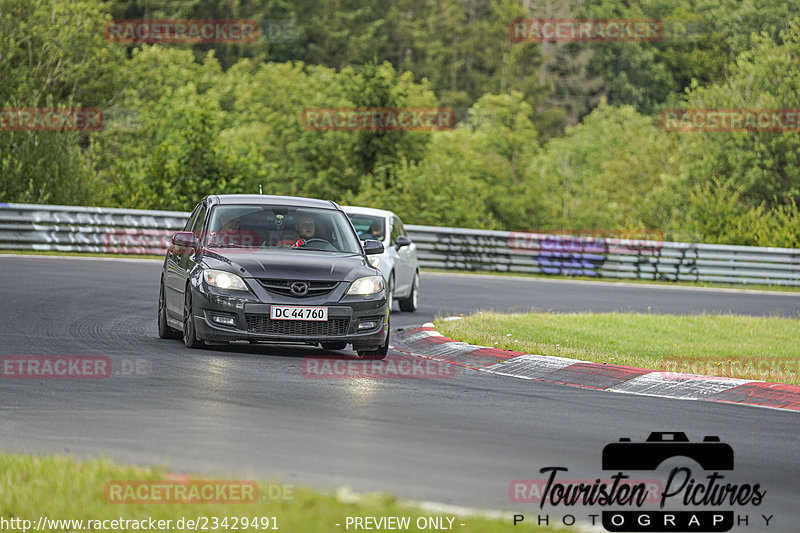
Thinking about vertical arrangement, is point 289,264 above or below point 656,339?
above

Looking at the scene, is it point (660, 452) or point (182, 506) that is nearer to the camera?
point (182, 506)

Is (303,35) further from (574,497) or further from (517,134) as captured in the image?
(574,497)

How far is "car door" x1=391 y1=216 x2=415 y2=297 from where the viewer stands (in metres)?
21.0

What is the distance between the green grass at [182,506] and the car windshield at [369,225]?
13946mm

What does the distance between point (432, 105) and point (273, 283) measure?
72.5 m

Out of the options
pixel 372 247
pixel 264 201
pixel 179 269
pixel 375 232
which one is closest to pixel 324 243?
pixel 372 247

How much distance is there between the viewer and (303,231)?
14.9 metres

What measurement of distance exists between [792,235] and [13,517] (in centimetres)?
3558

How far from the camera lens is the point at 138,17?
95.1 m

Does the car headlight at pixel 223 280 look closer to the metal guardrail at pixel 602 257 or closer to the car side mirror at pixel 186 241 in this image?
the car side mirror at pixel 186 241

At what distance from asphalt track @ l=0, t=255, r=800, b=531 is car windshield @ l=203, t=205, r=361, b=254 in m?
1.11

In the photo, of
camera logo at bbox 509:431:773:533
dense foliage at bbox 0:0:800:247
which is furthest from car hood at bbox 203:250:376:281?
dense foliage at bbox 0:0:800:247

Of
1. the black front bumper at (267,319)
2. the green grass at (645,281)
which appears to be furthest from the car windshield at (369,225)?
the green grass at (645,281)

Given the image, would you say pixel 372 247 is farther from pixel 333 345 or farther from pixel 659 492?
pixel 659 492
